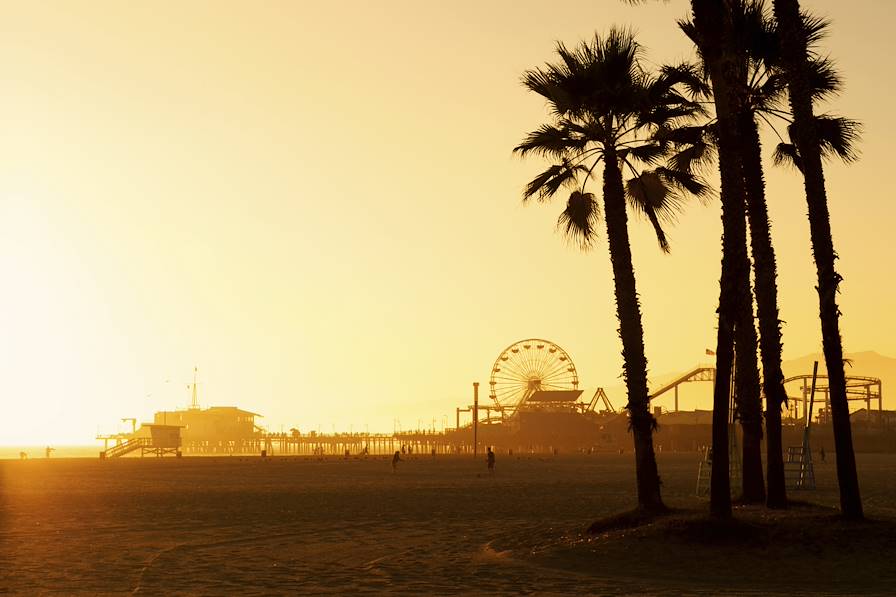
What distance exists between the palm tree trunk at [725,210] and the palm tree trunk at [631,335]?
120 inches

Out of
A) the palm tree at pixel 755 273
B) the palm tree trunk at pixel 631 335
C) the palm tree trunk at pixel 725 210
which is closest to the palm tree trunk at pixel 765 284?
the palm tree at pixel 755 273

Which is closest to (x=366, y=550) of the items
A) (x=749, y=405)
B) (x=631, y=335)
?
(x=631, y=335)

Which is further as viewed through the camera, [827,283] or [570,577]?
[827,283]

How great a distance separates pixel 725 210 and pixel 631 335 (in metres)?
4.17

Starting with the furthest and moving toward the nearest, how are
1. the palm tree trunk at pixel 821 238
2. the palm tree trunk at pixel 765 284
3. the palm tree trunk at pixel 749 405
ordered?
the palm tree trunk at pixel 749 405 → the palm tree trunk at pixel 765 284 → the palm tree trunk at pixel 821 238

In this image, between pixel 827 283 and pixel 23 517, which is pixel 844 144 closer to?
pixel 827 283

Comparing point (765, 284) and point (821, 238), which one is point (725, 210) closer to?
point (821, 238)

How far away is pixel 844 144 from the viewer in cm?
2370

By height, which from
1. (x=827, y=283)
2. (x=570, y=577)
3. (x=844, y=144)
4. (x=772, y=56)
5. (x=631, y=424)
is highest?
(x=772, y=56)

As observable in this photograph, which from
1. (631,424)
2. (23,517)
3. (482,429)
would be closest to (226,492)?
(23,517)

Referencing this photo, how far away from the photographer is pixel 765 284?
24.7 metres

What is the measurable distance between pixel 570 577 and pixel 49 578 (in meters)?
8.23

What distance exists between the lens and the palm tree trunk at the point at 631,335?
2298 centimetres

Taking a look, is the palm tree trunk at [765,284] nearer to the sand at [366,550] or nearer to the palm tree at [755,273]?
the palm tree at [755,273]
